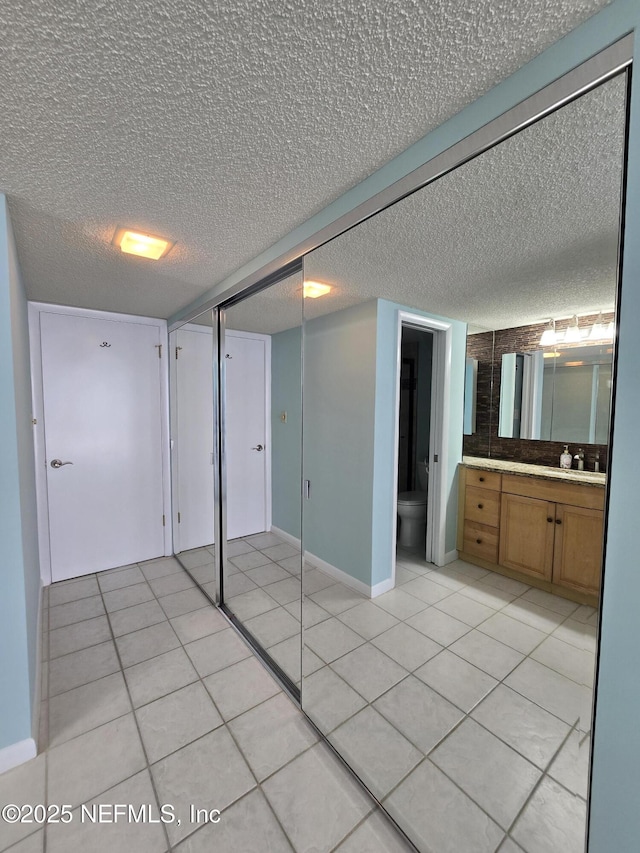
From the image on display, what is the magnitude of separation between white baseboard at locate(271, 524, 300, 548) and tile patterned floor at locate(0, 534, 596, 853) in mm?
1315

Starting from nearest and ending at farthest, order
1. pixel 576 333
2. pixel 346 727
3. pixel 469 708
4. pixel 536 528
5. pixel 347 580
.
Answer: pixel 576 333, pixel 536 528, pixel 469 708, pixel 346 727, pixel 347 580

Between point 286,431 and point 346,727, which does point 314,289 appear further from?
point 346,727

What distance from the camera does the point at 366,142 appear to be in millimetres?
1106

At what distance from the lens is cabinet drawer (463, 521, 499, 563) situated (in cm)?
140

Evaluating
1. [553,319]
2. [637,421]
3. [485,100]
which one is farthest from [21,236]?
[637,421]

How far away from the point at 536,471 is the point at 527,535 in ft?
0.77

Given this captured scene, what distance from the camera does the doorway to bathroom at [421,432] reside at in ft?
6.87

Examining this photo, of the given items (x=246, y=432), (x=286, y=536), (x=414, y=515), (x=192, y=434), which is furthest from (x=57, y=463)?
(x=414, y=515)

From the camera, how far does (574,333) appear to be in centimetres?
93

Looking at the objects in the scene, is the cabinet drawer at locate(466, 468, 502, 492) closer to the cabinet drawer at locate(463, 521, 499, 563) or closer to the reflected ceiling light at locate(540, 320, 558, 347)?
the cabinet drawer at locate(463, 521, 499, 563)

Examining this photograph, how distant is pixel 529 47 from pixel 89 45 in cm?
99

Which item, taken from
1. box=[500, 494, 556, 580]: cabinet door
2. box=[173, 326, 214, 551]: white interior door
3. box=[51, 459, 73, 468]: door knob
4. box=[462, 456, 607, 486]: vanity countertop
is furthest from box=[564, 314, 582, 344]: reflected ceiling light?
box=[51, 459, 73, 468]: door knob

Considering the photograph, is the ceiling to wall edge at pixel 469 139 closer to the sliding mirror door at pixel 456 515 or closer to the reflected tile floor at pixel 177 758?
the sliding mirror door at pixel 456 515

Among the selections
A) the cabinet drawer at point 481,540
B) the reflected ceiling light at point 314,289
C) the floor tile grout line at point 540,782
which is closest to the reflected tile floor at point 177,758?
the floor tile grout line at point 540,782
